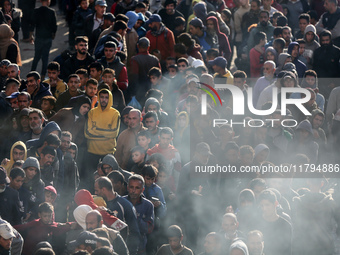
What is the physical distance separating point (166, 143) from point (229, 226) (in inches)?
90.9

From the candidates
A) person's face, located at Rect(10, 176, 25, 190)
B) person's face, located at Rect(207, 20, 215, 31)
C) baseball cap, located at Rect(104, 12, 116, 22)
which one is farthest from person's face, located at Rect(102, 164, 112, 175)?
person's face, located at Rect(207, 20, 215, 31)

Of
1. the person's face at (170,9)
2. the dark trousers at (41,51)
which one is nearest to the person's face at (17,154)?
the dark trousers at (41,51)

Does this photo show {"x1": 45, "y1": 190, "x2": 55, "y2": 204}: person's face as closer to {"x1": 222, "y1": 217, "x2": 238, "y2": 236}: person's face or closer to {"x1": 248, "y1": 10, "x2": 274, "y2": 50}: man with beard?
{"x1": 222, "y1": 217, "x2": 238, "y2": 236}: person's face

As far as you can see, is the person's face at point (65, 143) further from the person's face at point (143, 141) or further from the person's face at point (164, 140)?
the person's face at point (164, 140)

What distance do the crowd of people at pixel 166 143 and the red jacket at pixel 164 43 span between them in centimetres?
2

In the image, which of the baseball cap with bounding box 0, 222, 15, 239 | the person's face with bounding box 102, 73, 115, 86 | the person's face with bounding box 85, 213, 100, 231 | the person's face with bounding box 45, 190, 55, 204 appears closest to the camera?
the baseball cap with bounding box 0, 222, 15, 239

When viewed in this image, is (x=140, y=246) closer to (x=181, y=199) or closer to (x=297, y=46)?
(x=181, y=199)

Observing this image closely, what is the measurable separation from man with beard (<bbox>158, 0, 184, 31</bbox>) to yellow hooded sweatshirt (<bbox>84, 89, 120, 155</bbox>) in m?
5.07

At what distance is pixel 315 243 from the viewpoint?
10867mm

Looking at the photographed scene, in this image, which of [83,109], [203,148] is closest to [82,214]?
[203,148]

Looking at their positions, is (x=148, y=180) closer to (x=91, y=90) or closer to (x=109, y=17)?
(x=91, y=90)

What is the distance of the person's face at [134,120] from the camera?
39.7 feet

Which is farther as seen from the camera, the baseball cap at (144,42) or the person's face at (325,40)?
the person's face at (325,40)

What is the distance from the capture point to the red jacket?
15508 mm
